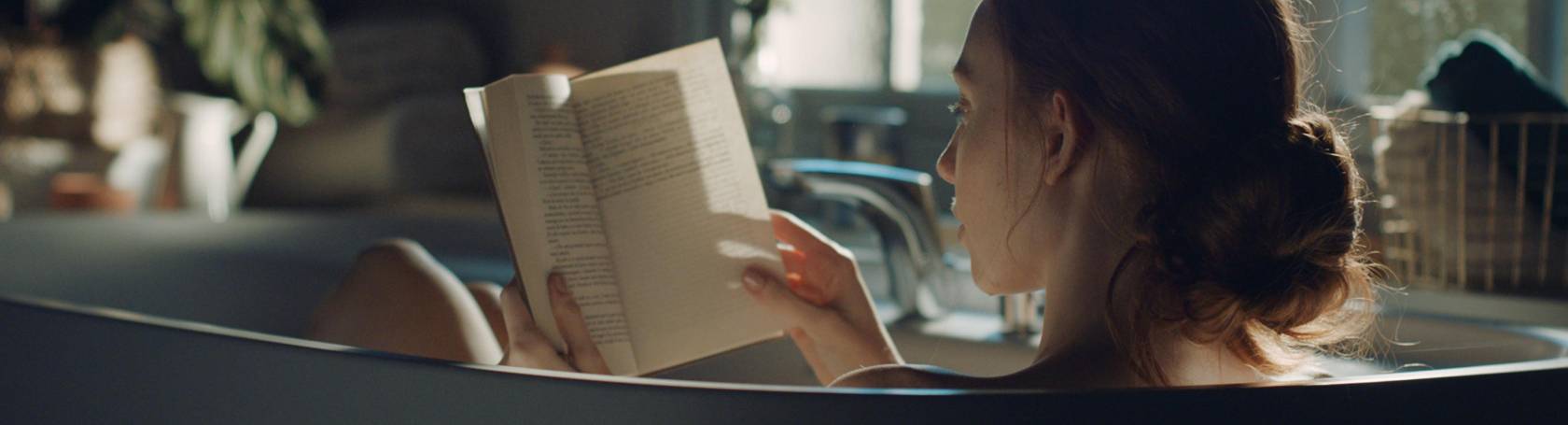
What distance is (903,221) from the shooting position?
129cm

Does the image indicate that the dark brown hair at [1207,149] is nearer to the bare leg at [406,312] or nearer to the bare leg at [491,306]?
the bare leg at [406,312]

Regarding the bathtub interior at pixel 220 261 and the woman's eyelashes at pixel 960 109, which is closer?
the woman's eyelashes at pixel 960 109

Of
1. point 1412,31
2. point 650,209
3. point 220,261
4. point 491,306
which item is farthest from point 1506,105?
point 220,261

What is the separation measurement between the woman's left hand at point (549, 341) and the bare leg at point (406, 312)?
0.32m

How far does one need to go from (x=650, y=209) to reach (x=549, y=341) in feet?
0.35

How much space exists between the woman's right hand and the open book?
2 centimetres

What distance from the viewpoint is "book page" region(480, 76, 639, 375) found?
735 millimetres

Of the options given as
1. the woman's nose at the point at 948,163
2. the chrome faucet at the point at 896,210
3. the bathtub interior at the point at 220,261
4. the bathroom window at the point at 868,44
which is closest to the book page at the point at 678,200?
the woman's nose at the point at 948,163

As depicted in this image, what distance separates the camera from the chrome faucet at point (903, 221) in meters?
1.25

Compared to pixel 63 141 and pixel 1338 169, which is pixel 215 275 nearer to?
pixel 1338 169

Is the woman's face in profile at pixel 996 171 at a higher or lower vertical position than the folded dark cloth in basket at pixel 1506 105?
higher

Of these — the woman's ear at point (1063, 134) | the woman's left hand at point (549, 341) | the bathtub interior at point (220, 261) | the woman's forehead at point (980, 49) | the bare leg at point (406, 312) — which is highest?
the woman's forehead at point (980, 49)

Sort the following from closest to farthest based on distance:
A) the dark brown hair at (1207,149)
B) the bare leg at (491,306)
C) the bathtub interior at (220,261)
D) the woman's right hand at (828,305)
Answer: the dark brown hair at (1207,149)
the woman's right hand at (828,305)
the bare leg at (491,306)
the bathtub interior at (220,261)

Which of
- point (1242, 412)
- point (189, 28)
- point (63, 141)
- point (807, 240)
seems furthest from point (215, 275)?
point (63, 141)
